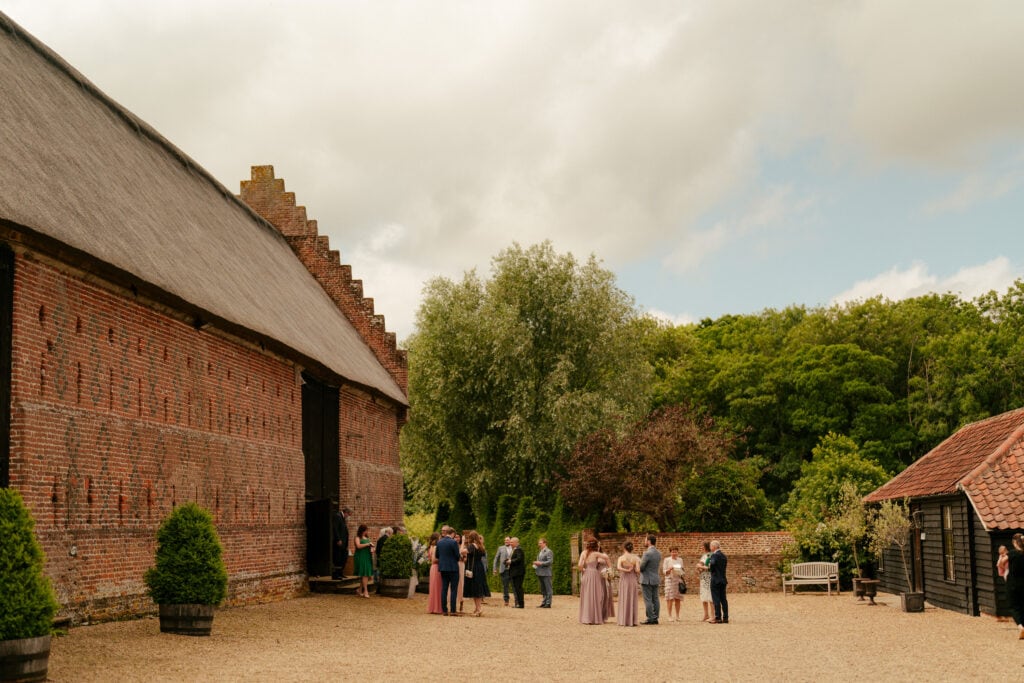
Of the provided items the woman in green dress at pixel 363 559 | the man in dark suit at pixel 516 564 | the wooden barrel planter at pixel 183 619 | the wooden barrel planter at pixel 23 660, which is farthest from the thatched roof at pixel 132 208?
the man in dark suit at pixel 516 564

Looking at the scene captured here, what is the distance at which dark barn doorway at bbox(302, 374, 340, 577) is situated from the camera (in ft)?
79.3

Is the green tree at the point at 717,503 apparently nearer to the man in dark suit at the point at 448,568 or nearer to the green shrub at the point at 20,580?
the man in dark suit at the point at 448,568

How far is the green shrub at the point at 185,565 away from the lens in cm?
1435

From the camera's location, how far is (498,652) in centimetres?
1451

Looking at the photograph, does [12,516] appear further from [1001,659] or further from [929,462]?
[929,462]

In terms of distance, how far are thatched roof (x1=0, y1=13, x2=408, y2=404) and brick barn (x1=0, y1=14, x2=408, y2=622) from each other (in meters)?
0.05

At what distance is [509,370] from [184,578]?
25.0m

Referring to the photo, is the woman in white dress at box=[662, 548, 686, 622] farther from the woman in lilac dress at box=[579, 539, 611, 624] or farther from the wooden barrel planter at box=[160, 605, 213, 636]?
the wooden barrel planter at box=[160, 605, 213, 636]

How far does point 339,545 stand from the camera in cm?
2500

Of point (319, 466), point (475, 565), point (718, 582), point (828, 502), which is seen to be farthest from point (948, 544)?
point (319, 466)

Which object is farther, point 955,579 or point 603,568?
point 955,579

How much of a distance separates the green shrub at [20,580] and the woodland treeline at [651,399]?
74.4 feet

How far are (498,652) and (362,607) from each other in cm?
746

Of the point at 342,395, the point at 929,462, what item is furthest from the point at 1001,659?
the point at 342,395
